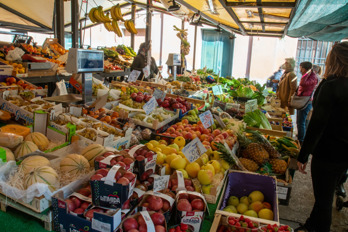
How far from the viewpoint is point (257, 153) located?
2820 mm

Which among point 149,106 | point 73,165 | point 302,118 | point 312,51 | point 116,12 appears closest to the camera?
point 73,165

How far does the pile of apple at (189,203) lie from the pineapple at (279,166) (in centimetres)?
150

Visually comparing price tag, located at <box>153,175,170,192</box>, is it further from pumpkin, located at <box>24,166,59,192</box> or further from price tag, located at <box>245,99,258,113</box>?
price tag, located at <box>245,99,258,113</box>

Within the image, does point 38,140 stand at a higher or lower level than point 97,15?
lower

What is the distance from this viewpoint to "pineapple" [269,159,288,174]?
9.19 ft

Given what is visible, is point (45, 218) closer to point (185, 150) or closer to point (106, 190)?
point (106, 190)

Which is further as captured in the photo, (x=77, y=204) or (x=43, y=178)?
(x=43, y=178)

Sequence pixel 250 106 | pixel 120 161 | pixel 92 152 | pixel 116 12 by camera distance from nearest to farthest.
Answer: pixel 120 161 → pixel 92 152 → pixel 250 106 → pixel 116 12

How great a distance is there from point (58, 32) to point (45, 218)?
7.16 meters

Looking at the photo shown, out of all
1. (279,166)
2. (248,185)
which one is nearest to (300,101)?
(279,166)

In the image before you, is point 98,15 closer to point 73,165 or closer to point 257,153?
point 257,153

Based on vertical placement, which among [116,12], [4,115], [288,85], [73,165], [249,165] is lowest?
[249,165]

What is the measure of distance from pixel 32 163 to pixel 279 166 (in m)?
2.34

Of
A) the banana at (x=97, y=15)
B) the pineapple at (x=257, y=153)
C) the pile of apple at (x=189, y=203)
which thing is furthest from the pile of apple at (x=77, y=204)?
the banana at (x=97, y=15)
